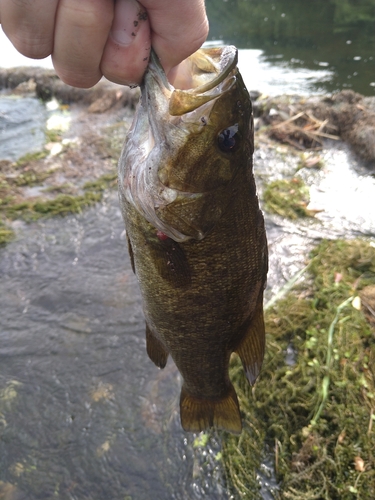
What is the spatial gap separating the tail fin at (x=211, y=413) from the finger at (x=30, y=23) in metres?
1.80

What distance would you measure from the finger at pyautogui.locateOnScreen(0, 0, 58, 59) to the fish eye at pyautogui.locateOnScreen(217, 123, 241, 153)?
24.1 inches

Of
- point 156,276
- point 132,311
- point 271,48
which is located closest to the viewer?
point 156,276

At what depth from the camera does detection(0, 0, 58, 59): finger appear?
3.26ft

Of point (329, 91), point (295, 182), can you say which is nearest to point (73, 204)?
point (295, 182)

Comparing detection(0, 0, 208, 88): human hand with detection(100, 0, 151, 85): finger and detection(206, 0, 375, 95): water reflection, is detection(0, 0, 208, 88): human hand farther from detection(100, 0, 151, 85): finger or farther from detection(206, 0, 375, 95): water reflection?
detection(206, 0, 375, 95): water reflection

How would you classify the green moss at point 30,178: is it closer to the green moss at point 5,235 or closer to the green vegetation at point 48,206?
the green vegetation at point 48,206

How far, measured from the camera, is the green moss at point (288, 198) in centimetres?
531

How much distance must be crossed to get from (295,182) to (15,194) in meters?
4.02

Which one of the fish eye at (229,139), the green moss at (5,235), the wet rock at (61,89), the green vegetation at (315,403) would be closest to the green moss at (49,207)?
the green moss at (5,235)

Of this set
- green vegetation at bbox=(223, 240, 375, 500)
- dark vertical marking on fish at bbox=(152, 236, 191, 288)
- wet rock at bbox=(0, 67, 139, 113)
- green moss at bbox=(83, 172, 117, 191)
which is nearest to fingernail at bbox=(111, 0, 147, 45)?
dark vertical marking on fish at bbox=(152, 236, 191, 288)

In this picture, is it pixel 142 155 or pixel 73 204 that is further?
pixel 73 204

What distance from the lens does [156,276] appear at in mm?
1784

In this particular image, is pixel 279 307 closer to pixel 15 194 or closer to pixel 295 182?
pixel 295 182

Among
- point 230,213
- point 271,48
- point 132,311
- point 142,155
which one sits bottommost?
point 271,48
